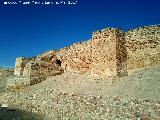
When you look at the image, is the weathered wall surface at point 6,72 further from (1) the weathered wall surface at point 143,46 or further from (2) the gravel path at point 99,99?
(1) the weathered wall surface at point 143,46

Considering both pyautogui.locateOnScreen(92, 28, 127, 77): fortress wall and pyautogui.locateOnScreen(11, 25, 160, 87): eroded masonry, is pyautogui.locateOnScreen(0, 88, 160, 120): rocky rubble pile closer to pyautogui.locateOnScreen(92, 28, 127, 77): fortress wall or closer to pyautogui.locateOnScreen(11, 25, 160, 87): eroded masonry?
pyautogui.locateOnScreen(92, 28, 127, 77): fortress wall

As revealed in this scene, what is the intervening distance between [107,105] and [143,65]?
6.10m

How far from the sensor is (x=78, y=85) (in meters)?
20.2

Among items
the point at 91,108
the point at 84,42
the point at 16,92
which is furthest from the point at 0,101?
the point at 91,108

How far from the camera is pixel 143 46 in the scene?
18875 mm

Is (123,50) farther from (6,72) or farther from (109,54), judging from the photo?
(6,72)

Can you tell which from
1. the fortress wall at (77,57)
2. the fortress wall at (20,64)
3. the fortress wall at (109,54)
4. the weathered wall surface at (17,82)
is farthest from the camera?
the fortress wall at (20,64)

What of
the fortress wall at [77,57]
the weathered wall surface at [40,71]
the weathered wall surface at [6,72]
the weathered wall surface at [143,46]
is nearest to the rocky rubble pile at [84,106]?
the weathered wall surface at [40,71]

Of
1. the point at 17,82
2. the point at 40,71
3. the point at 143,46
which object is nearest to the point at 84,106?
the point at 143,46

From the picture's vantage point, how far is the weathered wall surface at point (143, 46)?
721 inches

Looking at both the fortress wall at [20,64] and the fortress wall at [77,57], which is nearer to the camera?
the fortress wall at [77,57]

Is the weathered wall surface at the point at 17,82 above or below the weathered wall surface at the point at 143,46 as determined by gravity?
below

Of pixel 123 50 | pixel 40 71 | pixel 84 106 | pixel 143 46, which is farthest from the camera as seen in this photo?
pixel 40 71

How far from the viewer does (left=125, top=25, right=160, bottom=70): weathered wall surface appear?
18312 millimetres
